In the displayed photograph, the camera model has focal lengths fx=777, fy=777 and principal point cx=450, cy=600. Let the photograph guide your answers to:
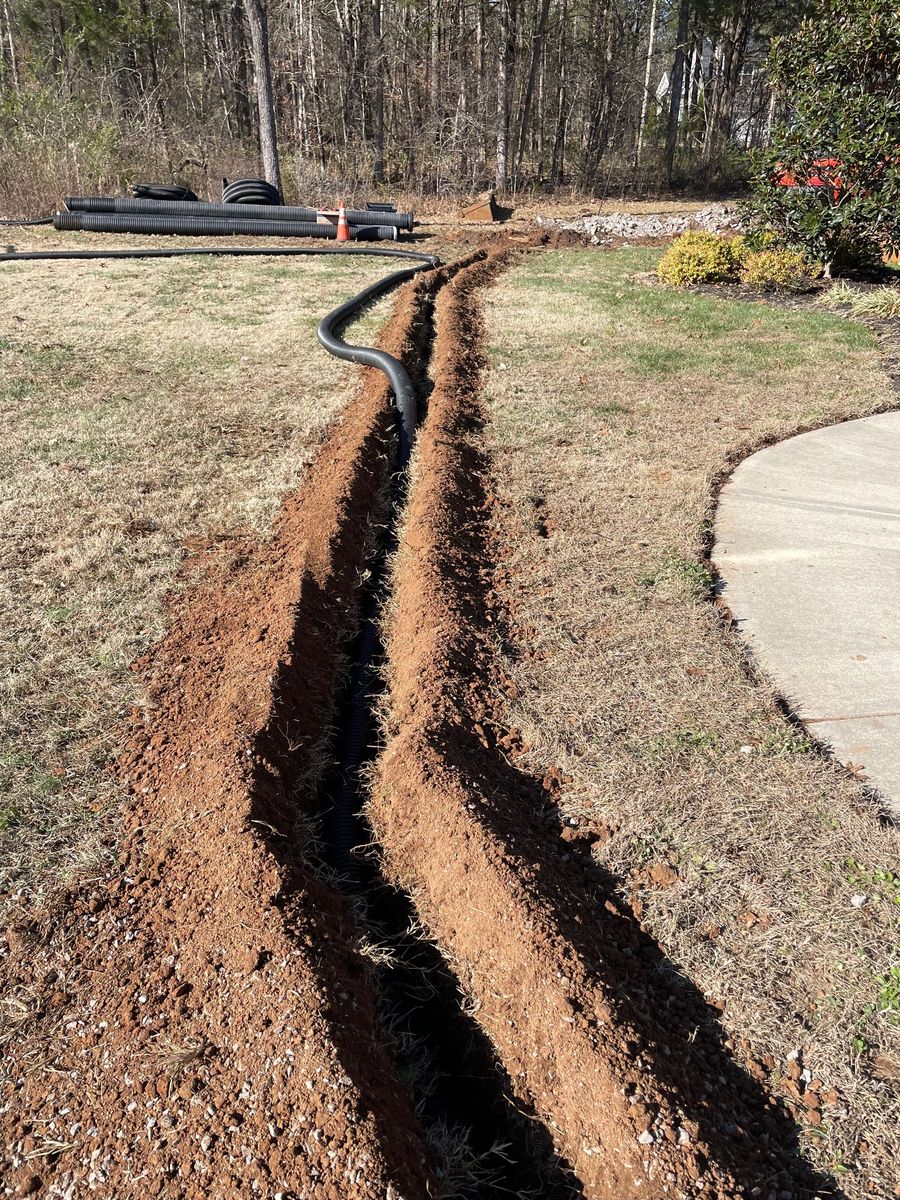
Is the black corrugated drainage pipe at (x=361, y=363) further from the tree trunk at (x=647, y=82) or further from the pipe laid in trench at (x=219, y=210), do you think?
the tree trunk at (x=647, y=82)

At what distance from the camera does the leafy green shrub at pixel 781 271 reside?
1001cm

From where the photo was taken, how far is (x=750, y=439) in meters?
5.68

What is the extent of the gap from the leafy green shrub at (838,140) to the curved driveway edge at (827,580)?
17.7ft

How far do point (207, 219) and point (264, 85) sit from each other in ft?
16.1

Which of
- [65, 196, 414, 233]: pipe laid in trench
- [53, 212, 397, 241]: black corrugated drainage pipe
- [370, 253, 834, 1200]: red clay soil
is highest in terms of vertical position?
[65, 196, 414, 233]: pipe laid in trench

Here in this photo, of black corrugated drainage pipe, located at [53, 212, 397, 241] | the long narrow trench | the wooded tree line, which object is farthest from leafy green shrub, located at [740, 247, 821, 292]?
the wooded tree line

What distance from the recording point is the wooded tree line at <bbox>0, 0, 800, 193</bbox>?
64.0 ft

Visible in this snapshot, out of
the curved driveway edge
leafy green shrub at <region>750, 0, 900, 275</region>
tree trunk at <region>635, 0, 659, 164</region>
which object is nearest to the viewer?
the curved driveway edge

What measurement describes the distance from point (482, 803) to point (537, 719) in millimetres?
551

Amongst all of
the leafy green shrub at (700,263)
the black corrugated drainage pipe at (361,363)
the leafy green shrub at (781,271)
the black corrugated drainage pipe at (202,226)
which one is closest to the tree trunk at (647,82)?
the black corrugated drainage pipe at (202,226)

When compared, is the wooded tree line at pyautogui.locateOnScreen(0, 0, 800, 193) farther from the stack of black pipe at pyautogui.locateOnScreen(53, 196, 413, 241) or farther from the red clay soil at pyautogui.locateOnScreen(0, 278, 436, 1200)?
the red clay soil at pyautogui.locateOnScreen(0, 278, 436, 1200)

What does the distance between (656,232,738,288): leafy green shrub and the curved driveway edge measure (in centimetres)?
575

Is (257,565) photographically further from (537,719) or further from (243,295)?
(243,295)

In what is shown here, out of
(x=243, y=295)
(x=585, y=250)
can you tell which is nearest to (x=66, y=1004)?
(x=243, y=295)
